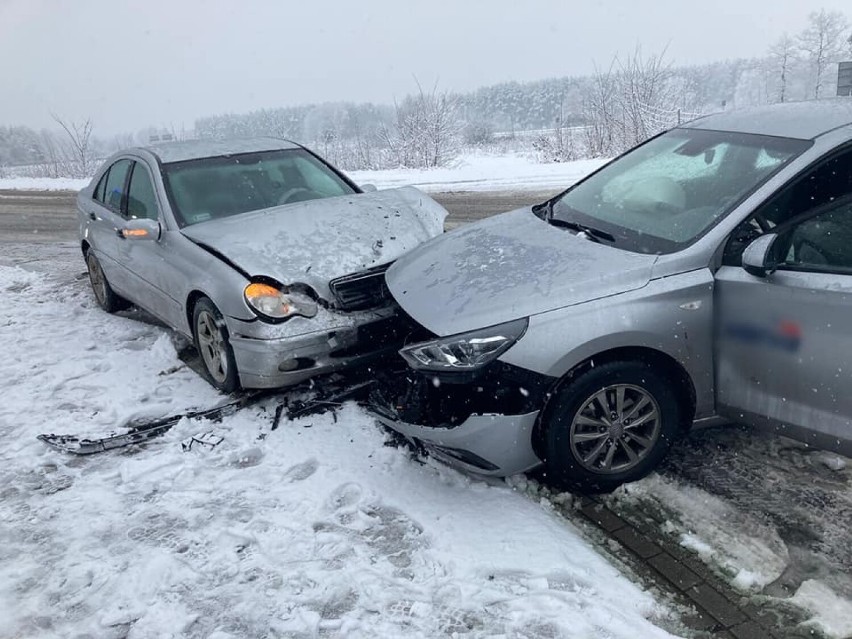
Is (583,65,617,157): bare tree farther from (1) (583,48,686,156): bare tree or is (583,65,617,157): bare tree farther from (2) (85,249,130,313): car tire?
(2) (85,249,130,313): car tire

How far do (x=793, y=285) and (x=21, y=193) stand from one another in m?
22.8

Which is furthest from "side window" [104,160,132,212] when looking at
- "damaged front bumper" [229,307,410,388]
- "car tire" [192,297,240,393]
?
"damaged front bumper" [229,307,410,388]

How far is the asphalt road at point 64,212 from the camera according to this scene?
11680mm

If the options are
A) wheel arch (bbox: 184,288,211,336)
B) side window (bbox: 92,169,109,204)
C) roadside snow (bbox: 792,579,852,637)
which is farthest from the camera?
side window (bbox: 92,169,109,204)

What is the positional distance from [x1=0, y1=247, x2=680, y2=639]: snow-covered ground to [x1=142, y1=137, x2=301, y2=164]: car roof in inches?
89.9

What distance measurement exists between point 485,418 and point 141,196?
402cm

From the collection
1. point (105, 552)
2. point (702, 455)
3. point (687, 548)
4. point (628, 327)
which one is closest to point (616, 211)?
point (628, 327)

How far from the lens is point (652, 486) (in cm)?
342

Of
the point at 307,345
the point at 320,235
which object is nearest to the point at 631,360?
the point at 307,345

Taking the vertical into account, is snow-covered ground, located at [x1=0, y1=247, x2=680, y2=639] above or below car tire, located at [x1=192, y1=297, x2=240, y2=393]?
below

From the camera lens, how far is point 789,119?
3.65 m

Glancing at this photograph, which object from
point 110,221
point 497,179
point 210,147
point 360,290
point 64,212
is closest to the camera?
point 360,290

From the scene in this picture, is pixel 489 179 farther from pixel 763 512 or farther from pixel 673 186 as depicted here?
pixel 763 512

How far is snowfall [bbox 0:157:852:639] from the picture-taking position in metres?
2.68
